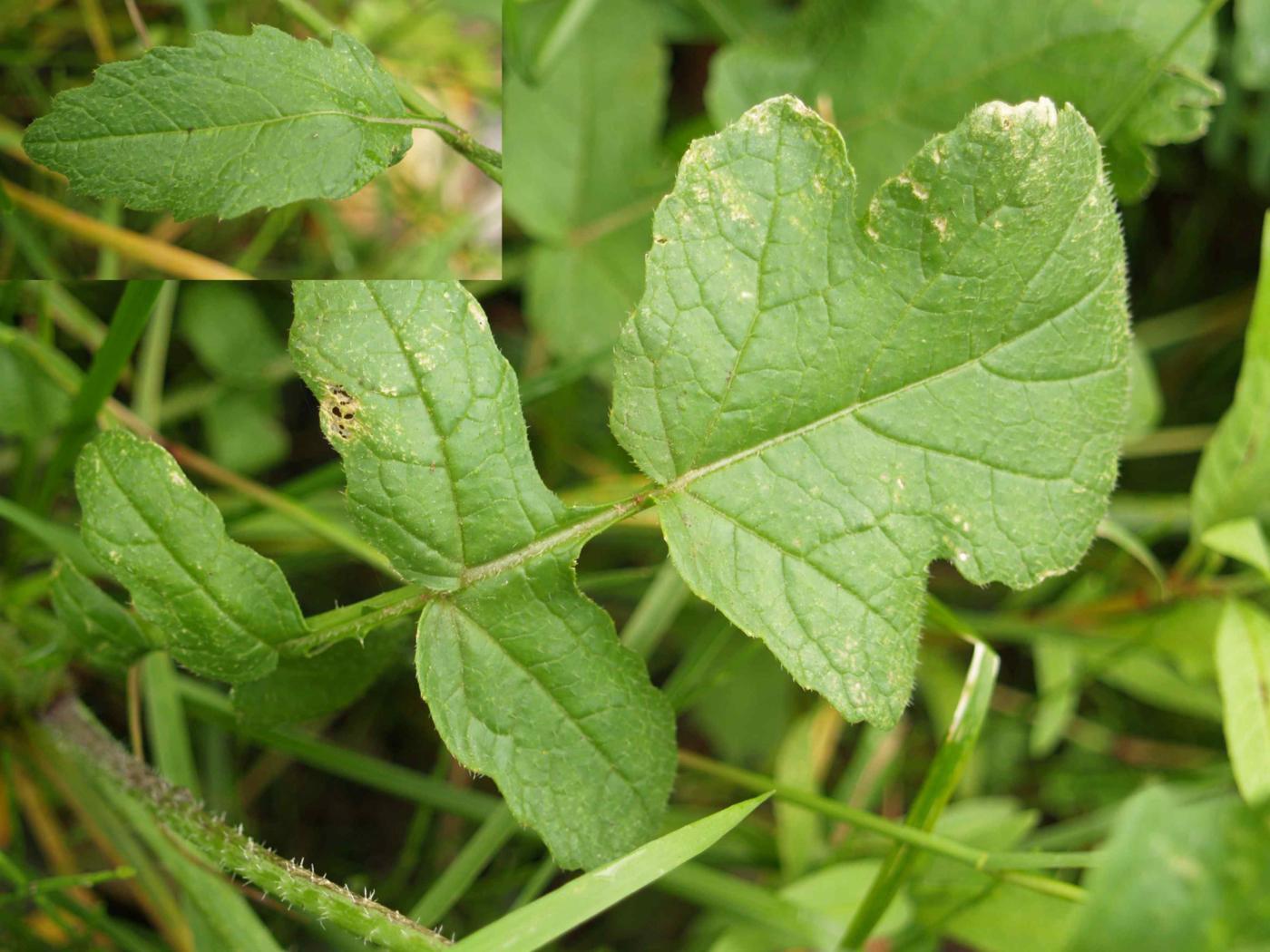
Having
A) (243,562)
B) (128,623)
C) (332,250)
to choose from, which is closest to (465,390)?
(243,562)

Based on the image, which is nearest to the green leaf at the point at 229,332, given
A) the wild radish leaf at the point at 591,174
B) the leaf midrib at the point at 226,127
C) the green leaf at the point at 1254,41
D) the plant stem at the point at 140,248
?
the plant stem at the point at 140,248

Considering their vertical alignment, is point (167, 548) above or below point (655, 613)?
above

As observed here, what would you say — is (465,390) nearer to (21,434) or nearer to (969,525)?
(969,525)

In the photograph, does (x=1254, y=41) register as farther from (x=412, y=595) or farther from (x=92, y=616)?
(x=92, y=616)

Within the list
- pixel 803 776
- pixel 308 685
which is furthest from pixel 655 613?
pixel 308 685

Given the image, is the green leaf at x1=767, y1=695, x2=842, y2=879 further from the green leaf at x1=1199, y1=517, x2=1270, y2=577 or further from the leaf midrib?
the leaf midrib

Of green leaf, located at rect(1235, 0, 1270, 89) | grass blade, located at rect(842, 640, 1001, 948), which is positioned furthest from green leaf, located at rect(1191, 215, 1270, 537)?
grass blade, located at rect(842, 640, 1001, 948)

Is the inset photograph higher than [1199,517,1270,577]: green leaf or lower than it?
higher

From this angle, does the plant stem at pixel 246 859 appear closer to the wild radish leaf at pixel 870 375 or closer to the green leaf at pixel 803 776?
the wild radish leaf at pixel 870 375
